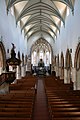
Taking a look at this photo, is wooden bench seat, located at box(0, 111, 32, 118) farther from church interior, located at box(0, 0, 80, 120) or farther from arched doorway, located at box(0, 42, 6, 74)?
arched doorway, located at box(0, 42, 6, 74)

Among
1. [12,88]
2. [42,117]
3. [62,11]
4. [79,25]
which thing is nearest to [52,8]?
[62,11]

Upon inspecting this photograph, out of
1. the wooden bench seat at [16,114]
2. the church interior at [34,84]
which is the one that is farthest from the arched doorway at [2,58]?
the wooden bench seat at [16,114]

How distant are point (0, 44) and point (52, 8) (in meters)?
10.5

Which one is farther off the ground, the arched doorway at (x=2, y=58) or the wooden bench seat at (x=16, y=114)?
the arched doorway at (x=2, y=58)

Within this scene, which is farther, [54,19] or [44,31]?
[44,31]

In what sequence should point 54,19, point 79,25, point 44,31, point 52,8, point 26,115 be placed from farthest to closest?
point 44,31 → point 54,19 → point 52,8 → point 79,25 → point 26,115

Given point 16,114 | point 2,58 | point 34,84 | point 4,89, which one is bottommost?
point 16,114

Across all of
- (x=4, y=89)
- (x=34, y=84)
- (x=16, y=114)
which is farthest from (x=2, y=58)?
(x=16, y=114)

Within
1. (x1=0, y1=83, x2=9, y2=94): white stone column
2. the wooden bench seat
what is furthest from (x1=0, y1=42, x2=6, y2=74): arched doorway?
the wooden bench seat

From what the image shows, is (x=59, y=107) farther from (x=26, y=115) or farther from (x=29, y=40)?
(x=29, y=40)

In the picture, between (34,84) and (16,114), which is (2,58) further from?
(16,114)

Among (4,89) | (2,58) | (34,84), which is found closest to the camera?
(4,89)

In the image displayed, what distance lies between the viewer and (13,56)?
21312mm

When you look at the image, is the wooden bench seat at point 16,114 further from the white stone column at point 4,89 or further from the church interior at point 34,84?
the white stone column at point 4,89
